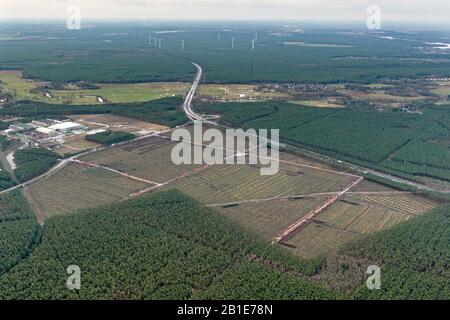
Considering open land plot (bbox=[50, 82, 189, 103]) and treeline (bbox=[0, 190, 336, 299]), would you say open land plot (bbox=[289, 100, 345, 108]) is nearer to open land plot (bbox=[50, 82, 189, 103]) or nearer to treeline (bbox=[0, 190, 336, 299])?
open land plot (bbox=[50, 82, 189, 103])

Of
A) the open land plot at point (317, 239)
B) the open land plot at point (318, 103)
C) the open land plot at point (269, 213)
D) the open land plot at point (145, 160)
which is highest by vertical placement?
the open land plot at point (318, 103)

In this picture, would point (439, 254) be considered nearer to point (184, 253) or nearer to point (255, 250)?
point (255, 250)

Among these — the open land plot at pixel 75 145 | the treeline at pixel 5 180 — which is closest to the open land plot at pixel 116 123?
the open land plot at pixel 75 145

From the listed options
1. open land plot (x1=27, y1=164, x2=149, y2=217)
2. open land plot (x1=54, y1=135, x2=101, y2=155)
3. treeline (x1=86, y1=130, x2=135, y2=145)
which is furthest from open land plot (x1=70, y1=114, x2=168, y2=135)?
open land plot (x1=27, y1=164, x2=149, y2=217)

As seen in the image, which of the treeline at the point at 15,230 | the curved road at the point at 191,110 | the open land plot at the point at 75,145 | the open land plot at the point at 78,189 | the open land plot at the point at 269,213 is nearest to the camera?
the treeline at the point at 15,230

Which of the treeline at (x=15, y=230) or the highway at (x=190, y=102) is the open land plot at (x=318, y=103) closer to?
the highway at (x=190, y=102)

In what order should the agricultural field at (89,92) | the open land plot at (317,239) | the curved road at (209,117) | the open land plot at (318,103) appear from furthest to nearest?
the agricultural field at (89,92) < the open land plot at (318,103) < the curved road at (209,117) < the open land plot at (317,239)
